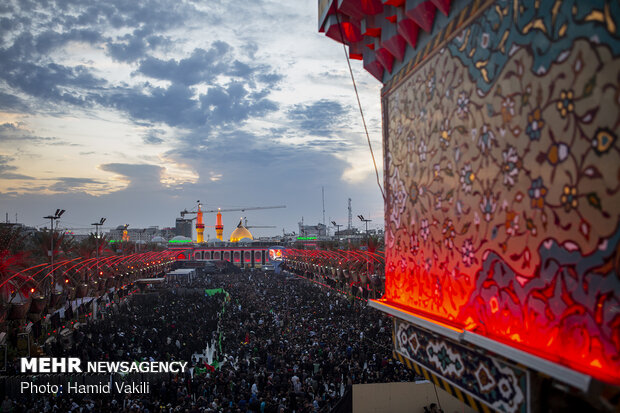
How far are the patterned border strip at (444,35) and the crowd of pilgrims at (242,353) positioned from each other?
1008 cm

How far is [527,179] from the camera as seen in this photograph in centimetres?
354

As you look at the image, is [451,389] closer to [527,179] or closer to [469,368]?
[469,368]

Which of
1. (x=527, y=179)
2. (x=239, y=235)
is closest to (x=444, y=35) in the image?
(x=527, y=179)

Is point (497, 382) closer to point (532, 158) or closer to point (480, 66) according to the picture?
point (532, 158)

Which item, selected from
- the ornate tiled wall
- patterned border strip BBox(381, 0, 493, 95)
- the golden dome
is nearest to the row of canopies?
patterned border strip BBox(381, 0, 493, 95)

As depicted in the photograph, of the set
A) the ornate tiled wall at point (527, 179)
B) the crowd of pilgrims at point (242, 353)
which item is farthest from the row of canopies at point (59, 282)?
the ornate tiled wall at point (527, 179)

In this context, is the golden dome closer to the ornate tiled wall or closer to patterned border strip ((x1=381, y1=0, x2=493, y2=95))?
patterned border strip ((x1=381, y1=0, x2=493, y2=95))

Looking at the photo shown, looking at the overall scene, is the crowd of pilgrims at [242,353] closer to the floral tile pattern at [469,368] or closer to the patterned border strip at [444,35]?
the floral tile pattern at [469,368]

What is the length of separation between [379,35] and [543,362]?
4.58 m

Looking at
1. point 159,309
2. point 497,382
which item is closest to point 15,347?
point 159,309

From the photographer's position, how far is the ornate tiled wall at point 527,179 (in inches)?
114

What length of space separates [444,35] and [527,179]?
2.08m

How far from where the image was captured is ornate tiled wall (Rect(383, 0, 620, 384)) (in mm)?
2885

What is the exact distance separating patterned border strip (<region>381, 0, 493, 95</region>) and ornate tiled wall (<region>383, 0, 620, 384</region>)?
2.5 inches
